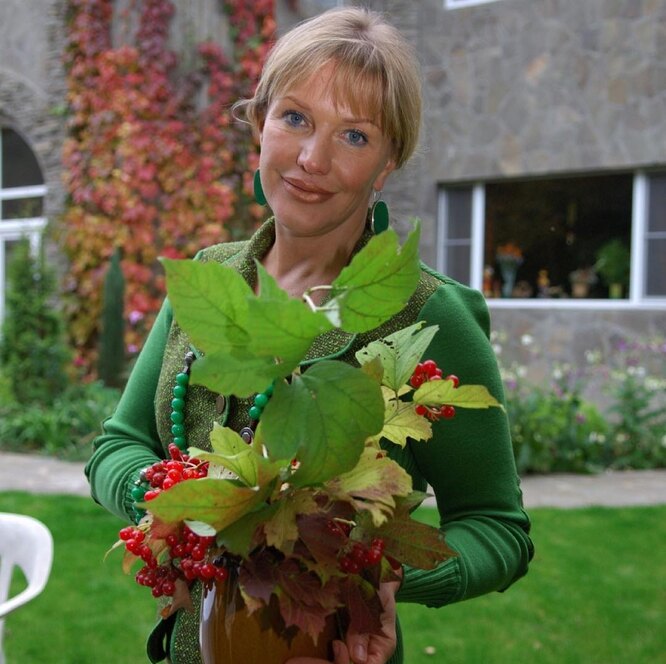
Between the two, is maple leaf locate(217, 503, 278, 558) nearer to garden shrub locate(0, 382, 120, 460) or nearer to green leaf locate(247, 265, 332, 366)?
green leaf locate(247, 265, 332, 366)

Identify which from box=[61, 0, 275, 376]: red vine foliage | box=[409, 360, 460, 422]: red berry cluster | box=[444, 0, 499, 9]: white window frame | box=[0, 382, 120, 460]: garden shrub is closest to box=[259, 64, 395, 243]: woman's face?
box=[409, 360, 460, 422]: red berry cluster

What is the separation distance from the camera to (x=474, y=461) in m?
1.17

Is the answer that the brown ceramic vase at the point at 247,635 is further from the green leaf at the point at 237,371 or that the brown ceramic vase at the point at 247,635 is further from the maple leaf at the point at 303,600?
the green leaf at the point at 237,371

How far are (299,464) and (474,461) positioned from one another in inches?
20.2

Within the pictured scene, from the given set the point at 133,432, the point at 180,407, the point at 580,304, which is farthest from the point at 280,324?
the point at 580,304

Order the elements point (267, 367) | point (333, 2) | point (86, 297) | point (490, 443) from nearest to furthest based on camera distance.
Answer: point (267, 367), point (490, 443), point (86, 297), point (333, 2)

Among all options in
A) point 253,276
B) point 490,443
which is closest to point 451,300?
point 490,443

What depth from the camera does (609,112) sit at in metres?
7.84

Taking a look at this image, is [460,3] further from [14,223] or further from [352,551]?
Answer: [352,551]

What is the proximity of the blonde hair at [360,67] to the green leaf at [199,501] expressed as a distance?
62cm

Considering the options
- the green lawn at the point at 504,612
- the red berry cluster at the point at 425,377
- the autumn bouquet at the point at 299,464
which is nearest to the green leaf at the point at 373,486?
the autumn bouquet at the point at 299,464

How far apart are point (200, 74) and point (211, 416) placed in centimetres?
725

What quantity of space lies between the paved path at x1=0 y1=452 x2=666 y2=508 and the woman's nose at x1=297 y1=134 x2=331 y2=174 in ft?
13.3

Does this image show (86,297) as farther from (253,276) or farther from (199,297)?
(199,297)
